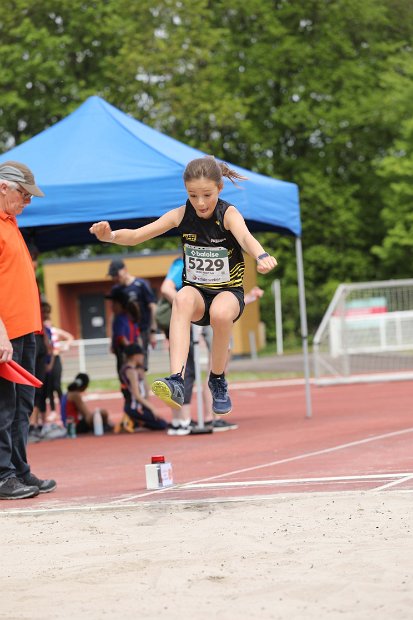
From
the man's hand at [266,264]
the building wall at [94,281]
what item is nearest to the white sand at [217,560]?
the man's hand at [266,264]

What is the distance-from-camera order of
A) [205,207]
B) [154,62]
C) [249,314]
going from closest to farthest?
1. [205,207]
2. [249,314]
3. [154,62]

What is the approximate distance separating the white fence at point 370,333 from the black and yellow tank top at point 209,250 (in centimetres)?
1340

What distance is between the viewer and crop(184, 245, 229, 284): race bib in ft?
21.4

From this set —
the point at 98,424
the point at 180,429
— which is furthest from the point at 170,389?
the point at 98,424

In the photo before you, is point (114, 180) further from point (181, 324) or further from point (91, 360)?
point (91, 360)

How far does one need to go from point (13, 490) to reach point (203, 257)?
7.13 ft

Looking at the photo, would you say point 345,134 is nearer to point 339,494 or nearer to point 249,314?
point 249,314

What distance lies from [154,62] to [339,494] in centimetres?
3279

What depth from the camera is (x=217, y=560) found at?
16.2 feet

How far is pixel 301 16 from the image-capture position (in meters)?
41.7

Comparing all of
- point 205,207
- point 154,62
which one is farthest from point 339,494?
point 154,62

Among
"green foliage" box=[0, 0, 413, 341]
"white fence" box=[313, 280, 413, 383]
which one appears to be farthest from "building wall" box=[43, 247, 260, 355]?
"white fence" box=[313, 280, 413, 383]

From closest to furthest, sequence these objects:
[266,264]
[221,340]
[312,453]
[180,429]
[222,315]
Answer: [266,264] → [222,315] → [221,340] → [312,453] → [180,429]

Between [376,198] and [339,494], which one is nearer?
[339,494]
